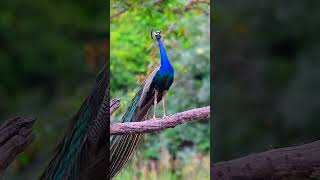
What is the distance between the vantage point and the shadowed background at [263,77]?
3.87 meters

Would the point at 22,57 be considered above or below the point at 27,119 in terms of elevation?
above

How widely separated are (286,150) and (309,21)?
78 cm

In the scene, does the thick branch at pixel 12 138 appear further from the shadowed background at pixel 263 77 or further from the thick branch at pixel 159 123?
the shadowed background at pixel 263 77

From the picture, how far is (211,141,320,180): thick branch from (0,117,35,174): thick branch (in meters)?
1.10

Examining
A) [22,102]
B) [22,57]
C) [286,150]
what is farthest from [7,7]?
[286,150]

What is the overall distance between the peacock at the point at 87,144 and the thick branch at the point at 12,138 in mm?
231

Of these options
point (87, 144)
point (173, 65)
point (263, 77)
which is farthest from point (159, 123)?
point (263, 77)

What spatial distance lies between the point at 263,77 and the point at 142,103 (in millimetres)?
725

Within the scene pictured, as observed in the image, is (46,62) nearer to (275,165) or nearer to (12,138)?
(12,138)

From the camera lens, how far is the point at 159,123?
384 cm

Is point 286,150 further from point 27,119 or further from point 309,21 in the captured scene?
point 27,119

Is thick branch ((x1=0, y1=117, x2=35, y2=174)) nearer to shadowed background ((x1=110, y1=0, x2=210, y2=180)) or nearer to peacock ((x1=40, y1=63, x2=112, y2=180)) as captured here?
peacock ((x1=40, y1=63, x2=112, y2=180))

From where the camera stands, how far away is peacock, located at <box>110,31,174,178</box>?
3830 mm

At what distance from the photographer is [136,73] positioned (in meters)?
3.88
